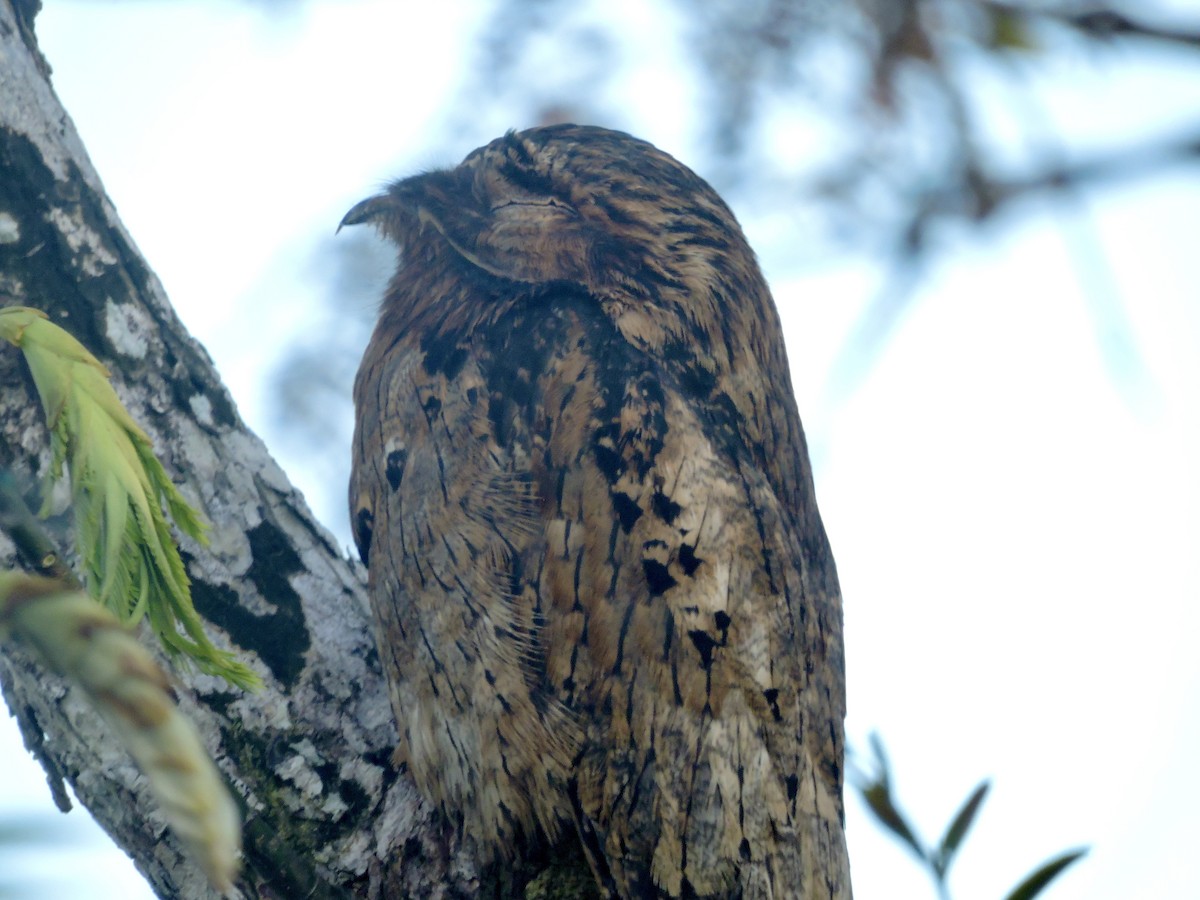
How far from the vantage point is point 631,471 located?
7.57ft

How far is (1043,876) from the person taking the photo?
46.0 inches

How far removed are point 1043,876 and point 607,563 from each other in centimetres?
118

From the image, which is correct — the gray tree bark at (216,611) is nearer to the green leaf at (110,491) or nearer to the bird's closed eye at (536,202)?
the green leaf at (110,491)

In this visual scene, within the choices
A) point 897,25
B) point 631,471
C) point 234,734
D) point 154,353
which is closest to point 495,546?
point 631,471

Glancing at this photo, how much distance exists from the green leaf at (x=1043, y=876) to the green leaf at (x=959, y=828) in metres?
0.08

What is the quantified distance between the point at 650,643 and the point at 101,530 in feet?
3.67

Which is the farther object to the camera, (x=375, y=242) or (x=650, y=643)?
(x=375, y=242)

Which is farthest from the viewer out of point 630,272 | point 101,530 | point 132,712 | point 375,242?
point 375,242

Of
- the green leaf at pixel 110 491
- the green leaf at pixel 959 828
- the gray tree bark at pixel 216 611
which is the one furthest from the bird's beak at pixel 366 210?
the green leaf at pixel 959 828

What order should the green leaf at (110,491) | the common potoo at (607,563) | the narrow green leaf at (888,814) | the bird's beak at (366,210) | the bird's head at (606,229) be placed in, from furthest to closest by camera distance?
the bird's beak at (366,210) < the bird's head at (606,229) < the common potoo at (607,563) < the green leaf at (110,491) < the narrow green leaf at (888,814)

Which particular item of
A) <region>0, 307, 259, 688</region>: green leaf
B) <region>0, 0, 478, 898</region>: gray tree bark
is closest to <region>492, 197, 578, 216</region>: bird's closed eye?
<region>0, 0, 478, 898</region>: gray tree bark

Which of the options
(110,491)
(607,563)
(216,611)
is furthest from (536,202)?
(110,491)

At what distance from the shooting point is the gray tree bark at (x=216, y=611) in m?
2.05

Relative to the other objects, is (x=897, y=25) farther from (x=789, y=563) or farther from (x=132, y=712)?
(x=789, y=563)
